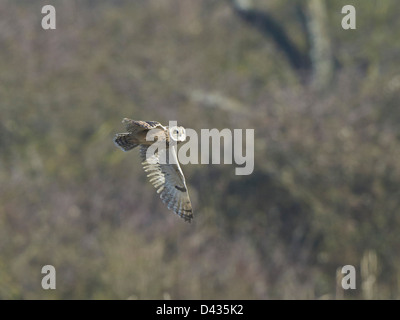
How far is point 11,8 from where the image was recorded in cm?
2088

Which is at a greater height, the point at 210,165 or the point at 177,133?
the point at 210,165

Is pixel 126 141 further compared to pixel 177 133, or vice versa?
pixel 126 141

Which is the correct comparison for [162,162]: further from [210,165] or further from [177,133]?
[210,165]

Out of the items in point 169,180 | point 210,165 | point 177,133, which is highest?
point 210,165

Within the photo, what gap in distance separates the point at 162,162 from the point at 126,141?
24 cm

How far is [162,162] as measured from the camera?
349cm

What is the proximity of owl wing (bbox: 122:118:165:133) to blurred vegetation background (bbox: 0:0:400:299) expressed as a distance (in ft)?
27.6

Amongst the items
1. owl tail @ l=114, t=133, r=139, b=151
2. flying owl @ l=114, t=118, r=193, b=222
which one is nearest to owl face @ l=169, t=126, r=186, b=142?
flying owl @ l=114, t=118, r=193, b=222

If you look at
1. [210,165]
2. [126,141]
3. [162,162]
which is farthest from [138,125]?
[210,165]

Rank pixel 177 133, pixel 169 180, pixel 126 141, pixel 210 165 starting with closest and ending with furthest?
pixel 177 133
pixel 126 141
pixel 169 180
pixel 210 165

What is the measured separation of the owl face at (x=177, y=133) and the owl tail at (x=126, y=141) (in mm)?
235

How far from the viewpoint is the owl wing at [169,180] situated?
3416mm
